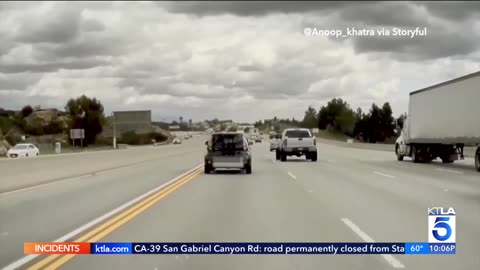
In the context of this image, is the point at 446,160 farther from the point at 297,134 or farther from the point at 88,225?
the point at 88,225

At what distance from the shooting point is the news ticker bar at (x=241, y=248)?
27.5ft

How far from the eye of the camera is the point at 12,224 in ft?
38.0

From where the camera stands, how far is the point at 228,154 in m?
26.2

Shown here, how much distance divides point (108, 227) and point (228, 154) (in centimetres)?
1545

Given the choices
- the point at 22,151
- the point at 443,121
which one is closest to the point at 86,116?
the point at 22,151

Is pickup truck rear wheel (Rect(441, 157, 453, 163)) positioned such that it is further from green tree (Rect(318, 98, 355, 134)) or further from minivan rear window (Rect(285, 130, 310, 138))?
green tree (Rect(318, 98, 355, 134))

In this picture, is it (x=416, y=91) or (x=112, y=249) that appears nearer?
(x=112, y=249)

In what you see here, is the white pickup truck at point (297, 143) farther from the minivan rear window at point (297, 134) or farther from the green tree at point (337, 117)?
the green tree at point (337, 117)

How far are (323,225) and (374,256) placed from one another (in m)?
2.73

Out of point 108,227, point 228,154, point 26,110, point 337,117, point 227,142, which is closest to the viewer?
point 108,227

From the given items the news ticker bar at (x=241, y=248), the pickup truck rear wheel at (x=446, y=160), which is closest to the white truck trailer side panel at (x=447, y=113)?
the pickup truck rear wheel at (x=446, y=160)

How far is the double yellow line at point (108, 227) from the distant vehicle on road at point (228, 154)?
21.6 feet

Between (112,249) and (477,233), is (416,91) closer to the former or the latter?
(477,233)

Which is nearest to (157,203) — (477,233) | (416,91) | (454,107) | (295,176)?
(477,233)
